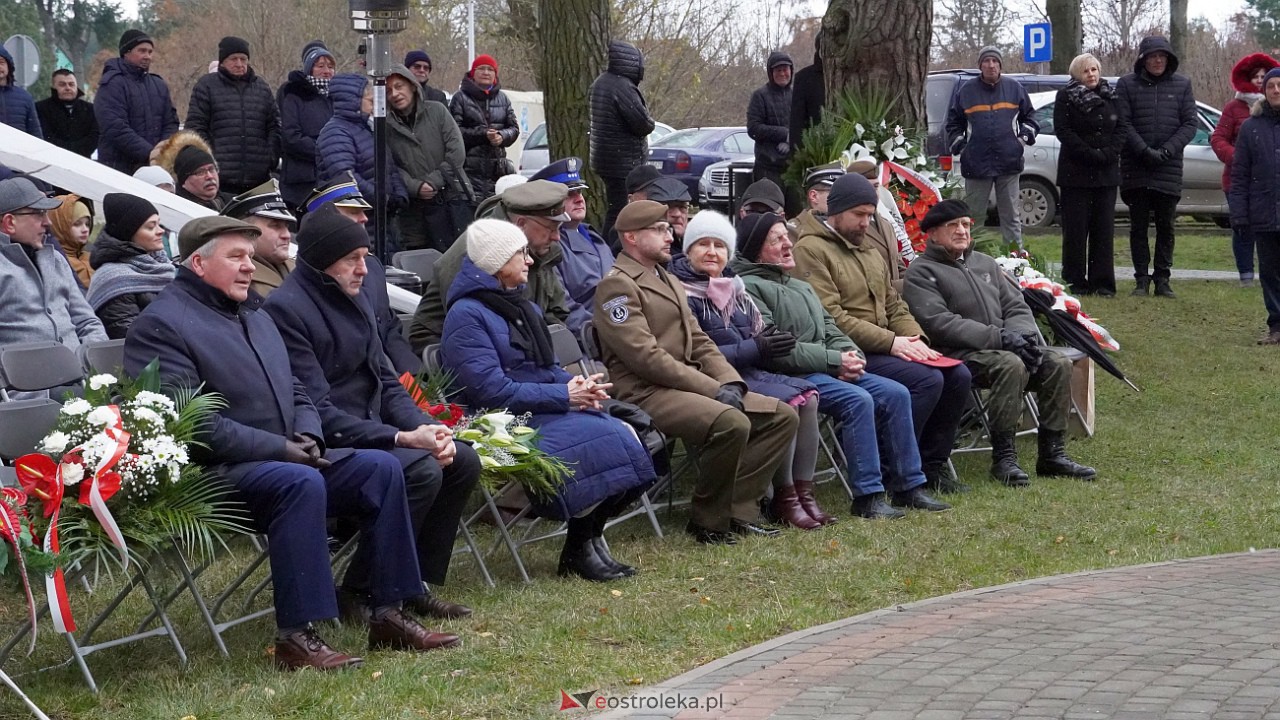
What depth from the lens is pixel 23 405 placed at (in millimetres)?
5508

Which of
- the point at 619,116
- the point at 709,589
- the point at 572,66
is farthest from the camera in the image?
the point at 572,66

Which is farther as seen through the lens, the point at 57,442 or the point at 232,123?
the point at 232,123

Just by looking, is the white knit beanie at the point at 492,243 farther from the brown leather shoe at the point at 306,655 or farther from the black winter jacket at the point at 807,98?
the black winter jacket at the point at 807,98

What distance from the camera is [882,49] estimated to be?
12289mm

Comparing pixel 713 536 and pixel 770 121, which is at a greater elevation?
pixel 770 121

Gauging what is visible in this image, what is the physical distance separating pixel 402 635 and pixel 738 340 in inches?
116

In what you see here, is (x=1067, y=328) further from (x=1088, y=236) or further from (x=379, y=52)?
(x=1088, y=236)

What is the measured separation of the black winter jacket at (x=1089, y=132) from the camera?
14.5 m

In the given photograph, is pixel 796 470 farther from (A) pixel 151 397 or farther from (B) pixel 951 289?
(A) pixel 151 397

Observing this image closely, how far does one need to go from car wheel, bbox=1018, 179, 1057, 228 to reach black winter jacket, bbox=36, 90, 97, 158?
11.2 m

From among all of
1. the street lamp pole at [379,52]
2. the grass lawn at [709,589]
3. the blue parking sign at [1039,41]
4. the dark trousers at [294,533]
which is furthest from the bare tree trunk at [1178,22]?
the dark trousers at [294,533]

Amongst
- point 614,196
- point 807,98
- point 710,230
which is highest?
point 807,98

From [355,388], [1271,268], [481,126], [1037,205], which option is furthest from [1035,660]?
[1037,205]

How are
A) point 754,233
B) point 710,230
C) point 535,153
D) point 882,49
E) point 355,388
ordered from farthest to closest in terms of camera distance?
1. point 535,153
2. point 882,49
3. point 754,233
4. point 710,230
5. point 355,388
